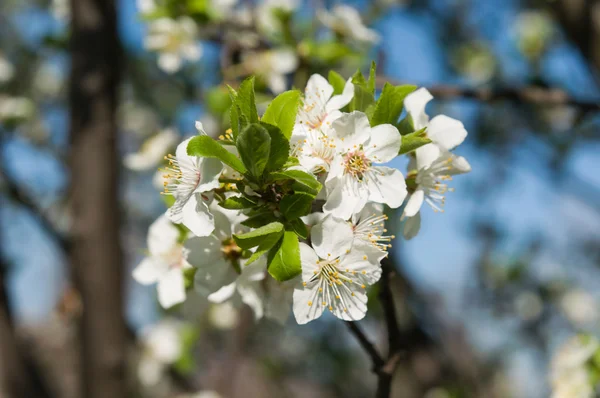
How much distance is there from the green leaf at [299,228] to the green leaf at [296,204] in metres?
0.02

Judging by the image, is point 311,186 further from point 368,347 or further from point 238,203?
point 368,347

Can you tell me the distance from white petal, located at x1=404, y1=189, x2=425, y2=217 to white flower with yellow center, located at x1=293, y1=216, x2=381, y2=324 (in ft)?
0.35

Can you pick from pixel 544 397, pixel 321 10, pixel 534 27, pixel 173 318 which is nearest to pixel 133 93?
pixel 173 318

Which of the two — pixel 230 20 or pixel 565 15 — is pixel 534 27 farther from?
pixel 230 20

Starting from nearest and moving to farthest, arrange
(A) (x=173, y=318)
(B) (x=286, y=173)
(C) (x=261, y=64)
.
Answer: (B) (x=286, y=173) → (C) (x=261, y=64) → (A) (x=173, y=318)

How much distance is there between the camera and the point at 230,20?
206 cm

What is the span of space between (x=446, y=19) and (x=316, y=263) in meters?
4.22

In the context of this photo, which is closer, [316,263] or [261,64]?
[316,263]

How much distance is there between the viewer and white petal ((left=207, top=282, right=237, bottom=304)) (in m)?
0.97

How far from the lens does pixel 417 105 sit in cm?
93

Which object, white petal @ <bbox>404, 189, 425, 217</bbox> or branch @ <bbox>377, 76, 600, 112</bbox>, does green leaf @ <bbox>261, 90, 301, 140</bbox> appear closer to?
white petal @ <bbox>404, 189, 425, 217</bbox>

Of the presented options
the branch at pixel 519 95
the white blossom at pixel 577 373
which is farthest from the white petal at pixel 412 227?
the white blossom at pixel 577 373

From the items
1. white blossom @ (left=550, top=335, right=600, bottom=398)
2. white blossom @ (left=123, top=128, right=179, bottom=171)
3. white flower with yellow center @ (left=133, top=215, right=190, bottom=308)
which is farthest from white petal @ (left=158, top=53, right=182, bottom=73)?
white blossom @ (left=550, top=335, right=600, bottom=398)

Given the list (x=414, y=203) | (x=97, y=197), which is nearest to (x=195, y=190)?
(x=414, y=203)
